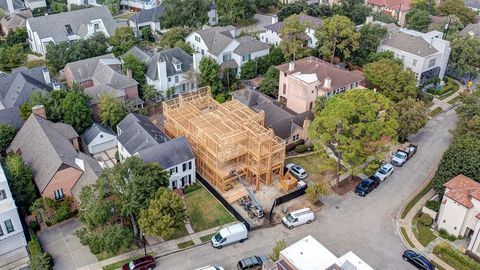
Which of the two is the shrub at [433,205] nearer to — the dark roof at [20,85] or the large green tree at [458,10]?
the dark roof at [20,85]

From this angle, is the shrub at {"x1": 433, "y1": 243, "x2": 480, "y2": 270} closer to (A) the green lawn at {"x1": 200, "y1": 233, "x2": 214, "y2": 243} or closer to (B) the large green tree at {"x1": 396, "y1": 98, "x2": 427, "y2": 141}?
(B) the large green tree at {"x1": 396, "y1": 98, "x2": 427, "y2": 141}

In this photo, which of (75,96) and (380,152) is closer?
(380,152)

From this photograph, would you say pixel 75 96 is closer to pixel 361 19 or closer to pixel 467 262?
pixel 467 262

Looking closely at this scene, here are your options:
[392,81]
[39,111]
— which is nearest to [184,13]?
[39,111]

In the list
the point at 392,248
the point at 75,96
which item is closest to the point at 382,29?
the point at 392,248

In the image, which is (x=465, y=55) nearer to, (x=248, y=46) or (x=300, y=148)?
(x=248, y=46)
